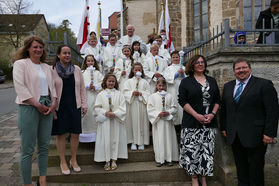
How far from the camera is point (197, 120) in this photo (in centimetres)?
354

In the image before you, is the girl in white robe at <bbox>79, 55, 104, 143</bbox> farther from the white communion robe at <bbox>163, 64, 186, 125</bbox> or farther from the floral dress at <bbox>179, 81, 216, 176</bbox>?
the floral dress at <bbox>179, 81, 216, 176</bbox>

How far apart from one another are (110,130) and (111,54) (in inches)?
120

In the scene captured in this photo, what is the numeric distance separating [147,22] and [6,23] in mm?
22425

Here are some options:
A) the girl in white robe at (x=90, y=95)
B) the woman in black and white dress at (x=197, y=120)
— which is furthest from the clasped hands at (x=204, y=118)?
the girl in white robe at (x=90, y=95)

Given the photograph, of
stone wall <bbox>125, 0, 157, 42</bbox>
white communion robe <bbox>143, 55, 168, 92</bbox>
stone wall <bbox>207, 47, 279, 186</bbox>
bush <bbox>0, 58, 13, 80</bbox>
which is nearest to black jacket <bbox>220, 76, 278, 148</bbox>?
stone wall <bbox>207, 47, 279, 186</bbox>

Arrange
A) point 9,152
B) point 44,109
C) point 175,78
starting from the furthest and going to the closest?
1. point 9,152
2. point 175,78
3. point 44,109

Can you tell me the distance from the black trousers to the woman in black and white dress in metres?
0.45

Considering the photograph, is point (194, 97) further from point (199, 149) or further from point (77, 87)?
point (77, 87)

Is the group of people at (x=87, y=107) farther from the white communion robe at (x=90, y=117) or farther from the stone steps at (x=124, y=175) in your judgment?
the stone steps at (x=124, y=175)

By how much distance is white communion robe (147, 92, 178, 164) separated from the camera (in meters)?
4.15

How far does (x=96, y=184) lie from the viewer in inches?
157

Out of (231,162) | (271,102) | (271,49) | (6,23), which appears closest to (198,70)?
(271,102)

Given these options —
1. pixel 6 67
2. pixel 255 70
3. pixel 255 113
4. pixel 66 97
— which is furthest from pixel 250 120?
pixel 6 67

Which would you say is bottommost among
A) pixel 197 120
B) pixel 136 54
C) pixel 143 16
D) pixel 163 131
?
pixel 163 131
